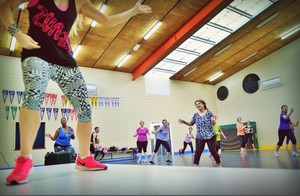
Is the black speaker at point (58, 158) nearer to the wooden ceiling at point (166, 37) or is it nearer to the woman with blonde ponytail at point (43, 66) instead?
the woman with blonde ponytail at point (43, 66)

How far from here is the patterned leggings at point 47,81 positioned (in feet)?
3.91

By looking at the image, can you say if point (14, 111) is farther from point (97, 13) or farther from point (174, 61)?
point (97, 13)

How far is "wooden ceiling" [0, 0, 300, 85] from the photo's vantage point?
8250mm

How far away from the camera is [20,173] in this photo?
1.01 meters

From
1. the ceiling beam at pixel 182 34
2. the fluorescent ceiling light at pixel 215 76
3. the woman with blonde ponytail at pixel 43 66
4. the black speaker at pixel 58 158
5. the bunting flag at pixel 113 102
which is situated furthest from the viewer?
the fluorescent ceiling light at pixel 215 76

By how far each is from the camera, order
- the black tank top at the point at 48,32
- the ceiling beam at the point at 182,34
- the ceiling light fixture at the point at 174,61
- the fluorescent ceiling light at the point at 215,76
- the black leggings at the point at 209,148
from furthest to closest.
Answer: the fluorescent ceiling light at the point at 215,76 → the ceiling light fixture at the point at 174,61 → the ceiling beam at the point at 182,34 → the black leggings at the point at 209,148 → the black tank top at the point at 48,32

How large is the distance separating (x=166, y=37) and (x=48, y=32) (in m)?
9.16

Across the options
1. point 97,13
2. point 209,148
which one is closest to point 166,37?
point 209,148

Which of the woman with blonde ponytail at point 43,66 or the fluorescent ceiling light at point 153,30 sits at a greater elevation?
the fluorescent ceiling light at point 153,30

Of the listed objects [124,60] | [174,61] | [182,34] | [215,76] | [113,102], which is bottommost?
[113,102]

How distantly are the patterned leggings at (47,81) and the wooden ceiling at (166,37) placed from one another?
6625 mm

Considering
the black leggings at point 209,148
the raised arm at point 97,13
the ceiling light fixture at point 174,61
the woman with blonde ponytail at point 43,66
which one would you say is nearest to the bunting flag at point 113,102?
the ceiling light fixture at point 174,61

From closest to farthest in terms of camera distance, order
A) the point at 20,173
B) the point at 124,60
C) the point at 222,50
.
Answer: the point at 20,173
the point at 124,60
the point at 222,50

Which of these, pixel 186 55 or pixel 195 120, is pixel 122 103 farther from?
pixel 195 120
